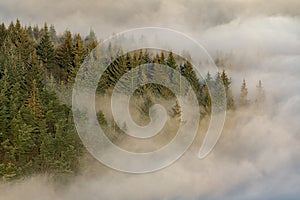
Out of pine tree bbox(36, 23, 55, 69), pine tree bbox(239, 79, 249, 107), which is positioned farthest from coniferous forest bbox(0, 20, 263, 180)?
pine tree bbox(239, 79, 249, 107)

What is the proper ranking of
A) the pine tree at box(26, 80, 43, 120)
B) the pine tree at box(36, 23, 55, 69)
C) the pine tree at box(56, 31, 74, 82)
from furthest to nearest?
the pine tree at box(36, 23, 55, 69)
the pine tree at box(56, 31, 74, 82)
the pine tree at box(26, 80, 43, 120)

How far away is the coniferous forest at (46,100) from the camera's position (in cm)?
6309

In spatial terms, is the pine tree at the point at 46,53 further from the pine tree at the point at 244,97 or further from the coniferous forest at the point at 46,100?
the pine tree at the point at 244,97

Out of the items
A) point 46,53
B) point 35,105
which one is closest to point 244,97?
point 46,53

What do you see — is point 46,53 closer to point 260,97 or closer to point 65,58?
point 65,58

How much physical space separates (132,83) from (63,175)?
28.8 metres

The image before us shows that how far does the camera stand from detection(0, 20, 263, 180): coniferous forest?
2484 inches

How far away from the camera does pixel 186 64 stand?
10719 cm

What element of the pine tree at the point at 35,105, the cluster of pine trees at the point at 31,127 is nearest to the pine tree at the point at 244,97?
the cluster of pine trees at the point at 31,127

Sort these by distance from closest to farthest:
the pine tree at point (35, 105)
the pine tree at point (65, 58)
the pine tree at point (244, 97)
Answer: the pine tree at point (35, 105) → the pine tree at point (65, 58) → the pine tree at point (244, 97)

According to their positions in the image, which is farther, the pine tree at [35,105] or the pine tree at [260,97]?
the pine tree at [260,97]

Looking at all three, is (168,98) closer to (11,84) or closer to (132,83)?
(132,83)

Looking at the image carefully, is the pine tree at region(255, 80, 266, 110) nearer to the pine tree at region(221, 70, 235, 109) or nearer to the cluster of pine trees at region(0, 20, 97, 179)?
the pine tree at region(221, 70, 235, 109)

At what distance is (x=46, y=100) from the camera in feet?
244
